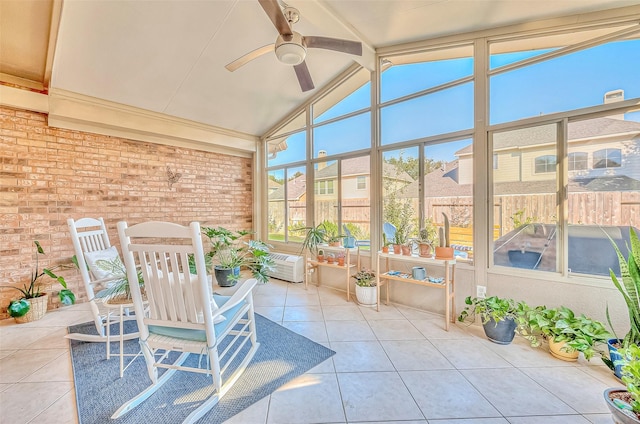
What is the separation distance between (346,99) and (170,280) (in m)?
3.56

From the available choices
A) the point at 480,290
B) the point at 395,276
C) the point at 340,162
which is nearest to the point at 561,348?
the point at 480,290

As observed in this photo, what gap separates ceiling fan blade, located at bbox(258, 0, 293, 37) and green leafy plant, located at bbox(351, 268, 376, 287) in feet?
9.13

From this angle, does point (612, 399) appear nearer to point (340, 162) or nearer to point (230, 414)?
point (230, 414)

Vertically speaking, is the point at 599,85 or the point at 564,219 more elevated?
the point at 599,85

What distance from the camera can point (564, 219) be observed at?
238 centimetres

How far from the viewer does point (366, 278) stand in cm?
336

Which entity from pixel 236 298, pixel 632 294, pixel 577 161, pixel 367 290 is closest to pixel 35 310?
pixel 236 298

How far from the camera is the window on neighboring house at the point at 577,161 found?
2303 millimetres

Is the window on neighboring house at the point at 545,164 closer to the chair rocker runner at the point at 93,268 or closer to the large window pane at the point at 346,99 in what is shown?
the large window pane at the point at 346,99

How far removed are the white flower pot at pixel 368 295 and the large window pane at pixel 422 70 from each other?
101 inches

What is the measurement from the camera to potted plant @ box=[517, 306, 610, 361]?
1.99m

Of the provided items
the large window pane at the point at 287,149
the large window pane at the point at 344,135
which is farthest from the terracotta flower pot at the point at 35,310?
A: the large window pane at the point at 344,135

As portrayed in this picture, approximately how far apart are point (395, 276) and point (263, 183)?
132 inches

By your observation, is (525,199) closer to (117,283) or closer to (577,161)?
(577,161)
